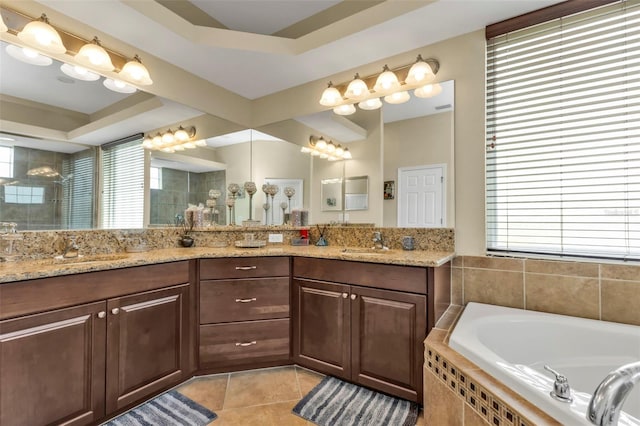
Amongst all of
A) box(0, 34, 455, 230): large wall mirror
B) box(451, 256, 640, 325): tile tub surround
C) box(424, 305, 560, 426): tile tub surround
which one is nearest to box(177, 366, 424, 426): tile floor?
box(424, 305, 560, 426): tile tub surround

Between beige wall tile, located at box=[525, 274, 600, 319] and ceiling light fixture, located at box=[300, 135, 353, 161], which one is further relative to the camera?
ceiling light fixture, located at box=[300, 135, 353, 161]

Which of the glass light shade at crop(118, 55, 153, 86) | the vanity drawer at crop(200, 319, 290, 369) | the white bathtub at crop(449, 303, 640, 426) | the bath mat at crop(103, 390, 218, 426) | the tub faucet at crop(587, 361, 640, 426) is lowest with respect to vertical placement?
the bath mat at crop(103, 390, 218, 426)

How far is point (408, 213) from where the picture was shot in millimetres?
2254

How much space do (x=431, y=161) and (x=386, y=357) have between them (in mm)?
1398

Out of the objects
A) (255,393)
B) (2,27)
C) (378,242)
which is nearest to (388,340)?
(378,242)

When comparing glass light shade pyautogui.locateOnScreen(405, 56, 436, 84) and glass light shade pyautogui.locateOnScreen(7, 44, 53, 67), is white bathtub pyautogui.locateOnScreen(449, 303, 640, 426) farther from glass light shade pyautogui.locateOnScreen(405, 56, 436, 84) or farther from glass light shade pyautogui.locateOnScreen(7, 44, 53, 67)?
glass light shade pyautogui.locateOnScreen(7, 44, 53, 67)

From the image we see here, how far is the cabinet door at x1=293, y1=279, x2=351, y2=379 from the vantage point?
1.94 m

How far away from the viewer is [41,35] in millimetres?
1653

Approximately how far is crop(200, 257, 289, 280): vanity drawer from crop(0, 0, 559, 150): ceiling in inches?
47.8

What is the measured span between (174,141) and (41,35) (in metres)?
1.00

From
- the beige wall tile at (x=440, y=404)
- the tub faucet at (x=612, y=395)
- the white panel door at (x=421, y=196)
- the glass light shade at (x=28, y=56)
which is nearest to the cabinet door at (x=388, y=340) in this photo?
the beige wall tile at (x=440, y=404)

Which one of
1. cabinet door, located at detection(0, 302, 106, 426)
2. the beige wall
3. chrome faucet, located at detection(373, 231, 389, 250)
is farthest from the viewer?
chrome faucet, located at detection(373, 231, 389, 250)

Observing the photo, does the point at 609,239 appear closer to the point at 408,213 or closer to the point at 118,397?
the point at 408,213

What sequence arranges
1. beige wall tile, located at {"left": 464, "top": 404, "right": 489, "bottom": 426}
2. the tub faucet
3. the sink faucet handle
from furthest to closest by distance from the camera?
beige wall tile, located at {"left": 464, "top": 404, "right": 489, "bottom": 426}, the sink faucet handle, the tub faucet
